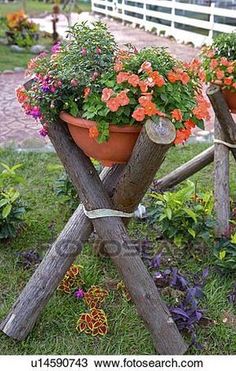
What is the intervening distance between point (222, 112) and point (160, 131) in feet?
3.46

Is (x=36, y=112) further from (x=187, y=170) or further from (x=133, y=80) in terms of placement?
(x=187, y=170)

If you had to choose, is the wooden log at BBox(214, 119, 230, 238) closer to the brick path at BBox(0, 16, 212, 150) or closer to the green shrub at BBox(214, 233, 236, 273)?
the green shrub at BBox(214, 233, 236, 273)

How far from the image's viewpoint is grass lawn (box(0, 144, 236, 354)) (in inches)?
83.8

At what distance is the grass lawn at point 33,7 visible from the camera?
18047mm

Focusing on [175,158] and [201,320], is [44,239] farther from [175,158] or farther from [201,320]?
[175,158]

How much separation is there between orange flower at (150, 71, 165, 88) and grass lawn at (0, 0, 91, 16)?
648 inches

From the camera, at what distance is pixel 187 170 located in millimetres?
3264

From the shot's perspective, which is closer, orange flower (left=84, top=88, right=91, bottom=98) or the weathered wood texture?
orange flower (left=84, top=88, right=91, bottom=98)

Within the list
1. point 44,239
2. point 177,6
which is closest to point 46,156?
point 44,239

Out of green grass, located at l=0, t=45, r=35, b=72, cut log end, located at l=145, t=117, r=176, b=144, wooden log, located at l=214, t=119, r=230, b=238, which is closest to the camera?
cut log end, located at l=145, t=117, r=176, b=144

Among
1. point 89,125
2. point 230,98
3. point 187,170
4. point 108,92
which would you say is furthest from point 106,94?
point 187,170

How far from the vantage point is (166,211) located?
8.64 ft

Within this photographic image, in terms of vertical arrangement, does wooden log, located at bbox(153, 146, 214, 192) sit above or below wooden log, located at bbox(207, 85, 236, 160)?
below

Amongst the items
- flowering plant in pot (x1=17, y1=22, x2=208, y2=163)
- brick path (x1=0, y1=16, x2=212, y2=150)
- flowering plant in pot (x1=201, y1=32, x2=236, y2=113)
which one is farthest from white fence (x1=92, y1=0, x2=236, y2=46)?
flowering plant in pot (x1=17, y1=22, x2=208, y2=163)
